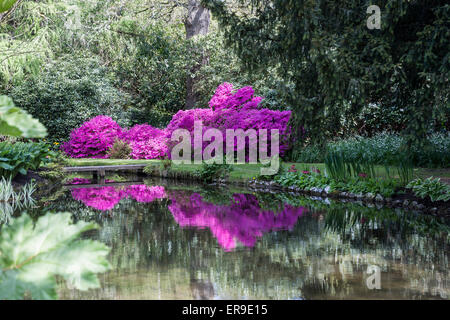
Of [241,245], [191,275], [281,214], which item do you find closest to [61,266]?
[191,275]

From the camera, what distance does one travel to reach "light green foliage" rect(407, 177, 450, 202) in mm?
7608

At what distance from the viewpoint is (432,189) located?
7.81 metres

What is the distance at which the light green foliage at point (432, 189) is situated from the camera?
7608 mm

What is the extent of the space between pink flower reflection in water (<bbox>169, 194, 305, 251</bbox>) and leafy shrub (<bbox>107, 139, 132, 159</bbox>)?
860 centimetres

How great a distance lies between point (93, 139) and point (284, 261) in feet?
47.0

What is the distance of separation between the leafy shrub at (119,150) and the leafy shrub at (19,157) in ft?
22.5

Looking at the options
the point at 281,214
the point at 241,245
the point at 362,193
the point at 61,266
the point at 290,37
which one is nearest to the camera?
the point at 61,266

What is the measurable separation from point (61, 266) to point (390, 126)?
15010 mm

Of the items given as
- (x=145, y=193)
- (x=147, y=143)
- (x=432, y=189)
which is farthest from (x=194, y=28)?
(x=432, y=189)

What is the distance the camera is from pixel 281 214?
7812 millimetres

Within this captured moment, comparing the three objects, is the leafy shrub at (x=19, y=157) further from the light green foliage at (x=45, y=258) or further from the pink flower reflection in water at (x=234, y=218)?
the light green foliage at (x=45, y=258)

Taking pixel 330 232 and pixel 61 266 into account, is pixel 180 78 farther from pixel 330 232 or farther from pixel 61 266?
pixel 61 266

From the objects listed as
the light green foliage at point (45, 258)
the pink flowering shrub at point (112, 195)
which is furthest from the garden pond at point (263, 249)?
the light green foliage at point (45, 258)

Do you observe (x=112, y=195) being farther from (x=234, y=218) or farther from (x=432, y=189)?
(x=432, y=189)
